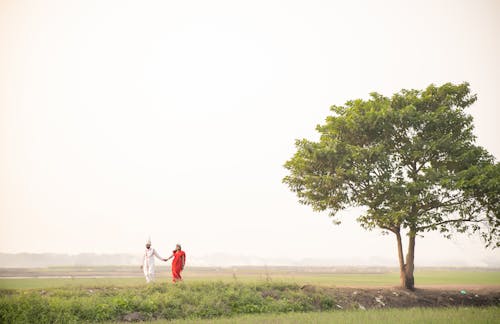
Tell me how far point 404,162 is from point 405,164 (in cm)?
20

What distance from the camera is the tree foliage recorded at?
30406 millimetres

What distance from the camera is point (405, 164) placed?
32719mm

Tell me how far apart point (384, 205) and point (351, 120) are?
6.42m

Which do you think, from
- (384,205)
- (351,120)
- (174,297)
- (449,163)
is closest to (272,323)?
(174,297)

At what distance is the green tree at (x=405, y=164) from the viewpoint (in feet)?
99.9

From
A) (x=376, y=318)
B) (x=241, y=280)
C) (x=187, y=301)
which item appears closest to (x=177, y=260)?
(x=241, y=280)

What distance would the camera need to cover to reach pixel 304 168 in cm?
3334

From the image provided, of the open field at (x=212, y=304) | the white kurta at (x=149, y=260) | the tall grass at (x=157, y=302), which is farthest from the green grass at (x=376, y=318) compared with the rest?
the white kurta at (x=149, y=260)

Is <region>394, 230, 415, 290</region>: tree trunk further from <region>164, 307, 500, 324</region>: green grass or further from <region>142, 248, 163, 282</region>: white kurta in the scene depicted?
<region>142, 248, 163, 282</region>: white kurta

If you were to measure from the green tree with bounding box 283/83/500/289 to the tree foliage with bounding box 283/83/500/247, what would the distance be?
2.6 inches

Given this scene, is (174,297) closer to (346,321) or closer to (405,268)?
(346,321)

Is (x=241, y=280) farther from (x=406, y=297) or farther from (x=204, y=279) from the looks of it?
(x=406, y=297)

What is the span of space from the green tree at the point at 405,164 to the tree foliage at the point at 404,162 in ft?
0.22

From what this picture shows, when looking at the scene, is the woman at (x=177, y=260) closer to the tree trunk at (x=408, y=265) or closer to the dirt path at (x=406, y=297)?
the dirt path at (x=406, y=297)
